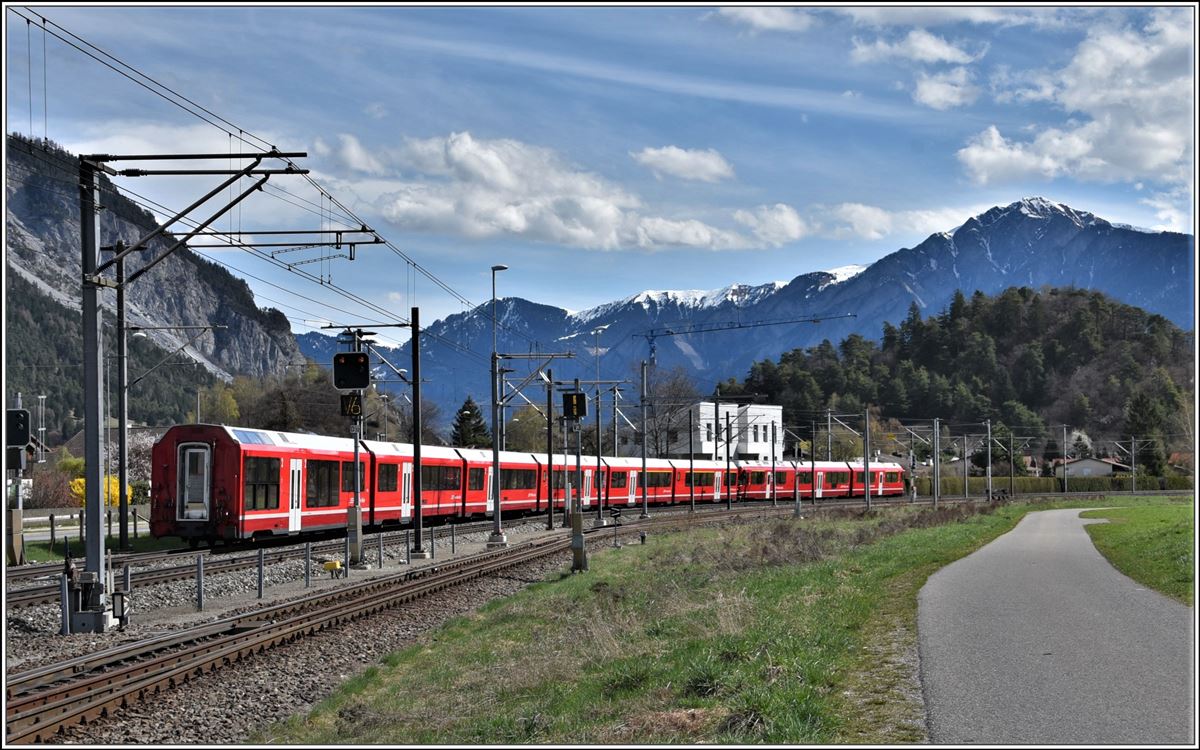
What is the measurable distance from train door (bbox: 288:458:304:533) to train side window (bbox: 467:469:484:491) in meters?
15.8

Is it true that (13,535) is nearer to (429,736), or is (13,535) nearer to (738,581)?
(738,581)

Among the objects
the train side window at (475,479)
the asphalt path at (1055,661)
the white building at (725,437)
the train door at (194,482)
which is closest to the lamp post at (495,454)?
the train side window at (475,479)

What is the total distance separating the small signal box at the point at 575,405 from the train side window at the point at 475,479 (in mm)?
9068

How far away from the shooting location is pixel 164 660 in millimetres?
15062

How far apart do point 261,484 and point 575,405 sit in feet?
44.5

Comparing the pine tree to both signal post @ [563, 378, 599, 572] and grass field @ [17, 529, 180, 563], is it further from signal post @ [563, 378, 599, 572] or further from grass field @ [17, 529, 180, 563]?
grass field @ [17, 529, 180, 563]

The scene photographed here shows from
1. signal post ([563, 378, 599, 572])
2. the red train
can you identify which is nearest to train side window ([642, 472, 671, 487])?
the red train

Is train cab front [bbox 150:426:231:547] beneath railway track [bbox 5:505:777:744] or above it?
above

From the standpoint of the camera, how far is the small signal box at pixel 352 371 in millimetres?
28656

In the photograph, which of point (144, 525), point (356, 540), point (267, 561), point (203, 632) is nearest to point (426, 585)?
→ point (356, 540)

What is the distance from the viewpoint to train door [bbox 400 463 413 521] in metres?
44.0

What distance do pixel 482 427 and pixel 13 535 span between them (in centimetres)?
8935

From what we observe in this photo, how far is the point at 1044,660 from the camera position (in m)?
12.2

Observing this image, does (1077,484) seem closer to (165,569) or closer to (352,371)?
(352,371)
